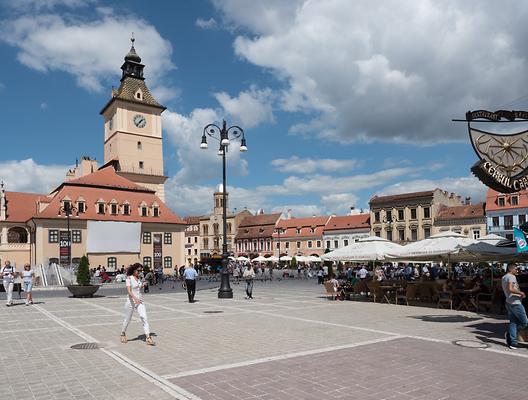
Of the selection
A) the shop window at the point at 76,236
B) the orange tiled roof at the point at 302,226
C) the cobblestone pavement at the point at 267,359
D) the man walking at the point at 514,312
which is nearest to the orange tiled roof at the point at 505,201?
the orange tiled roof at the point at 302,226

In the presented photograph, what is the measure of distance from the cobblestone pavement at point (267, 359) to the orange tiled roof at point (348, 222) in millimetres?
66605

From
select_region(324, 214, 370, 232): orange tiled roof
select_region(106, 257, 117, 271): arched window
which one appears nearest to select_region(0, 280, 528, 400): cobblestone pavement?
select_region(106, 257, 117, 271): arched window

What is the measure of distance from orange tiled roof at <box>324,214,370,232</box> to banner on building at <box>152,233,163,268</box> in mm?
36660

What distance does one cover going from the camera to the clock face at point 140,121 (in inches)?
2709

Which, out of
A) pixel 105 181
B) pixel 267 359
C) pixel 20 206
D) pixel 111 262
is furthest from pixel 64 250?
pixel 267 359

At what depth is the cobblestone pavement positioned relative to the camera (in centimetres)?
618

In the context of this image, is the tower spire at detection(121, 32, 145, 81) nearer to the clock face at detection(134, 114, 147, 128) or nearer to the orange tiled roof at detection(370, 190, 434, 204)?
the clock face at detection(134, 114, 147, 128)

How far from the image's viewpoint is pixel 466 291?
1557 centimetres

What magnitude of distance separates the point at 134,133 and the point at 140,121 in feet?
7.96

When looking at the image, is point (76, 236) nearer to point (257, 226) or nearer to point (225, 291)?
point (225, 291)

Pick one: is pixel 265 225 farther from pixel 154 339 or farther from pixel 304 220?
pixel 154 339

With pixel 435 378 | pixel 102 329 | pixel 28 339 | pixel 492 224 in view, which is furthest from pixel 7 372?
pixel 492 224

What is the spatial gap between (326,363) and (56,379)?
163 inches

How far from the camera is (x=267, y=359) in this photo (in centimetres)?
798
